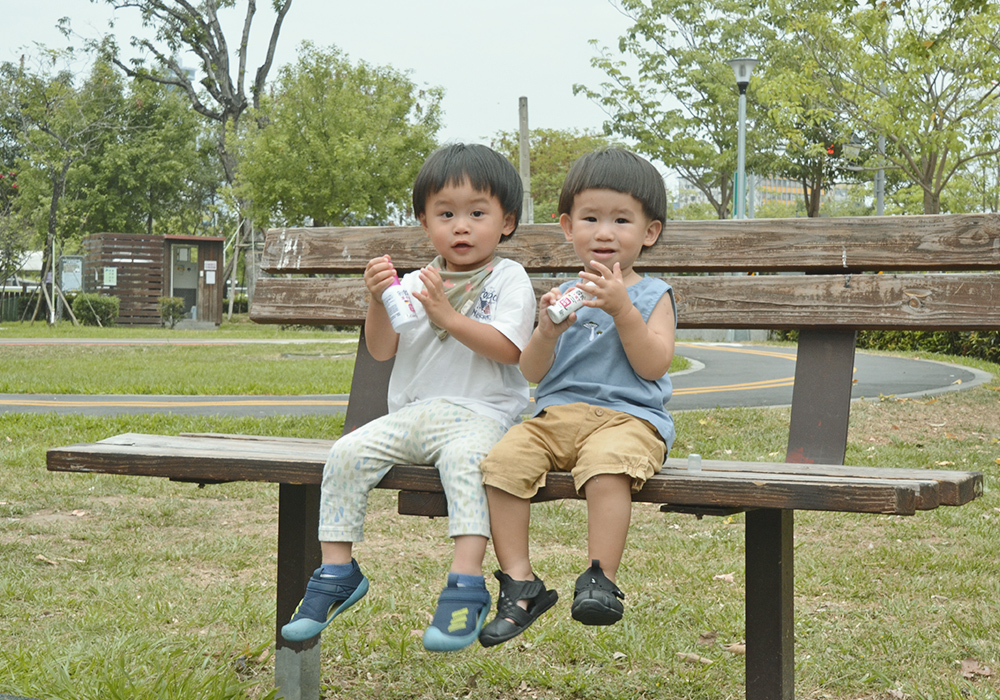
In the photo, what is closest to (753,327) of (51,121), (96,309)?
(96,309)

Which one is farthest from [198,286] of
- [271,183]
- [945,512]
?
[945,512]

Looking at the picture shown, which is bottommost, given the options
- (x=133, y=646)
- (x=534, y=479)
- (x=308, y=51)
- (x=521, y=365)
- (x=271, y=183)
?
(x=133, y=646)

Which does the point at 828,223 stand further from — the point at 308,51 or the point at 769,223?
the point at 308,51

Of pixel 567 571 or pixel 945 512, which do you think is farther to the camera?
pixel 945 512

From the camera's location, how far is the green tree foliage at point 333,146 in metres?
25.3

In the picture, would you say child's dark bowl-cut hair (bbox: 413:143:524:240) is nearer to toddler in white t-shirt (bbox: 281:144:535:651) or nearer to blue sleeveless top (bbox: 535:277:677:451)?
toddler in white t-shirt (bbox: 281:144:535:651)

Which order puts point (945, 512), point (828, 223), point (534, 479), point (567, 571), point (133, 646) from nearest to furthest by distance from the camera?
point (534, 479) < point (828, 223) < point (133, 646) < point (567, 571) < point (945, 512)

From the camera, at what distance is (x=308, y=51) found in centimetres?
2661

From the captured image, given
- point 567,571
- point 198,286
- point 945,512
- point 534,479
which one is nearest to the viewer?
point 534,479

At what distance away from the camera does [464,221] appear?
2367 millimetres

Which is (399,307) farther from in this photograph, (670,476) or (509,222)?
(670,476)

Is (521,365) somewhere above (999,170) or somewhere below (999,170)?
below

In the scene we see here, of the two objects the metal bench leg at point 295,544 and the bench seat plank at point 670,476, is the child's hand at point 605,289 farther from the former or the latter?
the metal bench leg at point 295,544

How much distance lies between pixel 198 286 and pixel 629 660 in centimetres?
2912
